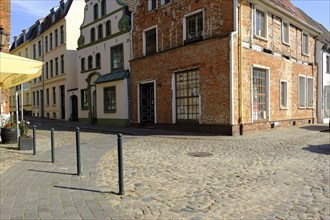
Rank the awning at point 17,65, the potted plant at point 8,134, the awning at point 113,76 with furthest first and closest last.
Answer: the awning at point 113,76 < the potted plant at point 8,134 < the awning at point 17,65

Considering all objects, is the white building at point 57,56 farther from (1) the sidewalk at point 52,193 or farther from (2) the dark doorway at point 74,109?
(1) the sidewalk at point 52,193

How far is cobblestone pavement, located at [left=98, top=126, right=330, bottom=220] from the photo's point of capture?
4.05 m

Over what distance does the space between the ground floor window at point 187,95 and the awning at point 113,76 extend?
17.0 ft

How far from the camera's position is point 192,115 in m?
15.8

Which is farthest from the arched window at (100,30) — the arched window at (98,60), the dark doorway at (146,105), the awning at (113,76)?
the dark doorway at (146,105)

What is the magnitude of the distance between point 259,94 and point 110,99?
38.2 ft

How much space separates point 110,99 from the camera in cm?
2250

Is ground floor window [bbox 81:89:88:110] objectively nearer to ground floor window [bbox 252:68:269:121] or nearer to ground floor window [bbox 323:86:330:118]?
ground floor window [bbox 252:68:269:121]

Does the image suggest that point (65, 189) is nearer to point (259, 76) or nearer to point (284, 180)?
point (284, 180)

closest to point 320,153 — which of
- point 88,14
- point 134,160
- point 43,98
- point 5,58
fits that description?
point 134,160

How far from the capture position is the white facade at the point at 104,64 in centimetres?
2106

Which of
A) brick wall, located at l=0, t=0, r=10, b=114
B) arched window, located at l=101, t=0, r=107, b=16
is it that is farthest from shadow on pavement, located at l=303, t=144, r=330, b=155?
arched window, located at l=101, t=0, r=107, b=16

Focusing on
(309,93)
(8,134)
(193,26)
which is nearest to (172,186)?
(8,134)

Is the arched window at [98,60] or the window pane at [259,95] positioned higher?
the arched window at [98,60]
